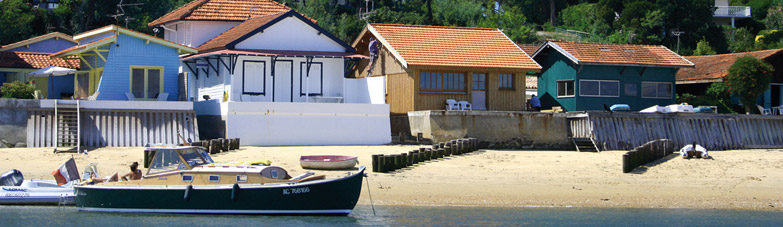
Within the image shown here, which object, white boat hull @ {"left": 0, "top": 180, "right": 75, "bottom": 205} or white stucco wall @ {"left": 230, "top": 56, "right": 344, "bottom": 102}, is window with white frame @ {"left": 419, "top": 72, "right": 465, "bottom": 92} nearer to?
white stucco wall @ {"left": 230, "top": 56, "right": 344, "bottom": 102}

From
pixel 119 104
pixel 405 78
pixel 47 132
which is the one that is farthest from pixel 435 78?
pixel 47 132

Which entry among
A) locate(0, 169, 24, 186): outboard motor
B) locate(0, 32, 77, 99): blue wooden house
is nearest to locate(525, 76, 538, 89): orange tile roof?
locate(0, 32, 77, 99): blue wooden house

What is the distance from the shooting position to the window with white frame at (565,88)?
40094 mm

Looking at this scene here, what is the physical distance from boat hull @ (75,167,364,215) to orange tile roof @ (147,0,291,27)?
19.7 m

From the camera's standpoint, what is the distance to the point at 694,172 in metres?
27.9

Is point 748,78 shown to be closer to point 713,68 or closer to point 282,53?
point 713,68

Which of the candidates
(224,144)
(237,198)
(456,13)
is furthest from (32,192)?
(456,13)

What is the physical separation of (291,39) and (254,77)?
219cm

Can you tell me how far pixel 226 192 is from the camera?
20.8m

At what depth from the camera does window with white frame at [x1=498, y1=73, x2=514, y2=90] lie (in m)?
37.4

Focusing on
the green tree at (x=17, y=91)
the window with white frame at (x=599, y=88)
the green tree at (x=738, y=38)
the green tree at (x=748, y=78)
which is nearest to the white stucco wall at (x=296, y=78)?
the green tree at (x=17, y=91)

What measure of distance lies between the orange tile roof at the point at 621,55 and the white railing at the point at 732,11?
3962 centimetres

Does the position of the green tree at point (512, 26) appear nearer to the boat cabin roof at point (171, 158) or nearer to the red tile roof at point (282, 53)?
the red tile roof at point (282, 53)

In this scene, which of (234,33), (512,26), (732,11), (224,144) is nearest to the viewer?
(224,144)
